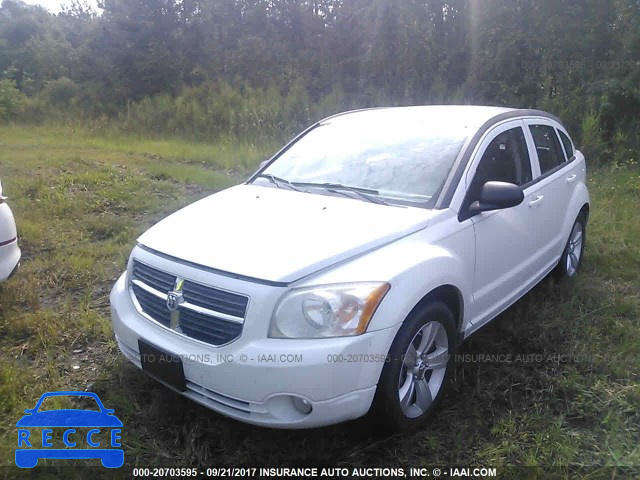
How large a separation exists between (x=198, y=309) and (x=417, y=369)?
3.75 ft

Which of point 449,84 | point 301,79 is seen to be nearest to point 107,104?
point 301,79

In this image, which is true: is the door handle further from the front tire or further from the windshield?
the front tire

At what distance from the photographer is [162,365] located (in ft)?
8.48

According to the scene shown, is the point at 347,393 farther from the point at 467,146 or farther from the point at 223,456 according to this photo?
the point at 467,146

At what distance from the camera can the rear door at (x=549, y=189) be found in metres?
3.91

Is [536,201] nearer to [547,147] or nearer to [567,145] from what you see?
[547,147]

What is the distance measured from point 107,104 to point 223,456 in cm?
1660

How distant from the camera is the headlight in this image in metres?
2.37

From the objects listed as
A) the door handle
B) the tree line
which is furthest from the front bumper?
the tree line

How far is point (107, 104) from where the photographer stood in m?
17.1

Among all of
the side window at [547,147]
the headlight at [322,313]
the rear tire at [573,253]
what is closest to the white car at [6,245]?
the headlight at [322,313]

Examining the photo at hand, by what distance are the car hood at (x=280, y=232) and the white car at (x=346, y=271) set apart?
11 millimetres

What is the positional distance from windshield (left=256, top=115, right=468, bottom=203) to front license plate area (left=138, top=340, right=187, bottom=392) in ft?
4.87

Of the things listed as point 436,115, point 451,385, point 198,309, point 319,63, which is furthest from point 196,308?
point 319,63
